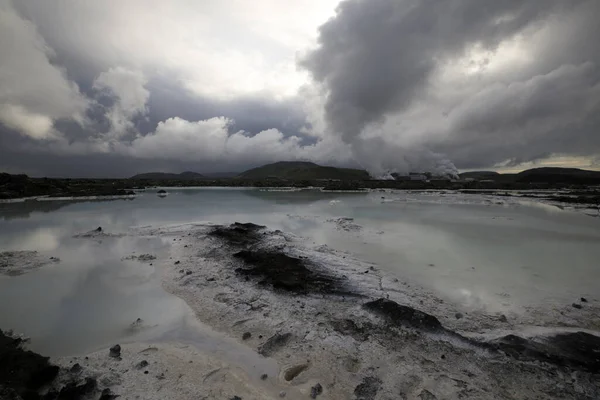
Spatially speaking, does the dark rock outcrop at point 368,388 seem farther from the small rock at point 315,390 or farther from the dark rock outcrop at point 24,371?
the dark rock outcrop at point 24,371

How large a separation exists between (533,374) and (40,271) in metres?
15.1

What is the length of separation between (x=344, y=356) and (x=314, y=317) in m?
1.68

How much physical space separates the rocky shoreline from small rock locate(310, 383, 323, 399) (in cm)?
2

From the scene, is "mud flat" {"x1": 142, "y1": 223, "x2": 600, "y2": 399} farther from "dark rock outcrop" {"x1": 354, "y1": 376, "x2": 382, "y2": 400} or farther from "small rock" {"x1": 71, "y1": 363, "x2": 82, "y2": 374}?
"small rock" {"x1": 71, "y1": 363, "x2": 82, "y2": 374}

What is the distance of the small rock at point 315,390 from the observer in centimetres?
499

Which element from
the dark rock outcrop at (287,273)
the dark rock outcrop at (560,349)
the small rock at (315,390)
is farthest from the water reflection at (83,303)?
the dark rock outcrop at (560,349)

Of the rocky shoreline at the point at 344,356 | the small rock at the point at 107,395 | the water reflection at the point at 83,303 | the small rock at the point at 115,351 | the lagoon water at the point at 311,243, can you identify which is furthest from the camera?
the lagoon water at the point at 311,243

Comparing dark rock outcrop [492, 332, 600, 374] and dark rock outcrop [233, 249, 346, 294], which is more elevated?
dark rock outcrop [233, 249, 346, 294]

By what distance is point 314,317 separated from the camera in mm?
7566

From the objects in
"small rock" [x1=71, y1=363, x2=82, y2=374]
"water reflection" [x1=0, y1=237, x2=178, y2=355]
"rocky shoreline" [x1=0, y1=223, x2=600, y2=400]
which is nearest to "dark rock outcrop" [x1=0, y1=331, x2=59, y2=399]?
"rocky shoreline" [x1=0, y1=223, x2=600, y2=400]

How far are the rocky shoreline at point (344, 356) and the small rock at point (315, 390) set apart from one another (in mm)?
19

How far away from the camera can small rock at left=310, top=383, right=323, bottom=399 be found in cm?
499

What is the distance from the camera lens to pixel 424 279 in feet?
34.5

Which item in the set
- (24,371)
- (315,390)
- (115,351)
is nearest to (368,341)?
(315,390)
